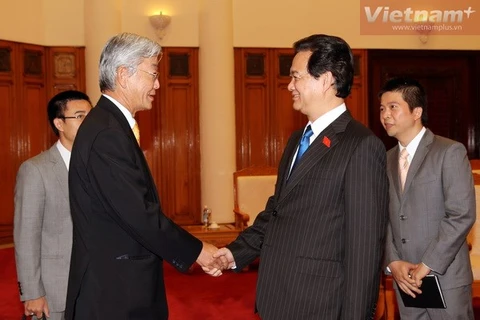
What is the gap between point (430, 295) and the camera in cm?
284

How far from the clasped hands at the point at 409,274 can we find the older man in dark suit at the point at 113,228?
3.91ft

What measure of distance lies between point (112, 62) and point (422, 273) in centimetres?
168

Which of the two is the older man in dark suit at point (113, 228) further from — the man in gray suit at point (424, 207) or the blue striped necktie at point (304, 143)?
the man in gray suit at point (424, 207)

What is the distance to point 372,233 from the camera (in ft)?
6.98

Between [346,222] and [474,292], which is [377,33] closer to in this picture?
[474,292]

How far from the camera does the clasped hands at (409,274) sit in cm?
284

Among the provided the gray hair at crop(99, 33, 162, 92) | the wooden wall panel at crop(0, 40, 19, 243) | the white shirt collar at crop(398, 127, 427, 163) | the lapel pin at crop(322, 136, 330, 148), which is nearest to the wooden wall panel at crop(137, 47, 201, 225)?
the wooden wall panel at crop(0, 40, 19, 243)


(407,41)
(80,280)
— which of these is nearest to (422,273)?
(80,280)

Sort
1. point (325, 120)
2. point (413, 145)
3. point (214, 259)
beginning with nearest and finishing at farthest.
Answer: point (325, 120), point (214, 259), point (413, 145)

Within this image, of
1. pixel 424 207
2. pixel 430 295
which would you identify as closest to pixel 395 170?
pixel 424 207

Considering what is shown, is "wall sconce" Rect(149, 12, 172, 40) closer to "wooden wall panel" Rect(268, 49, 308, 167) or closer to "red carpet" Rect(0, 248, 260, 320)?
"wooden wall panel" Rect(268, 49, 308, 167)

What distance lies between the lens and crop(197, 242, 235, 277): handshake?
2.60 m

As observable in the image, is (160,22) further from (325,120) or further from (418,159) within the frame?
(325,120)

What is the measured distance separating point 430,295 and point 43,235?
1.84 meters
